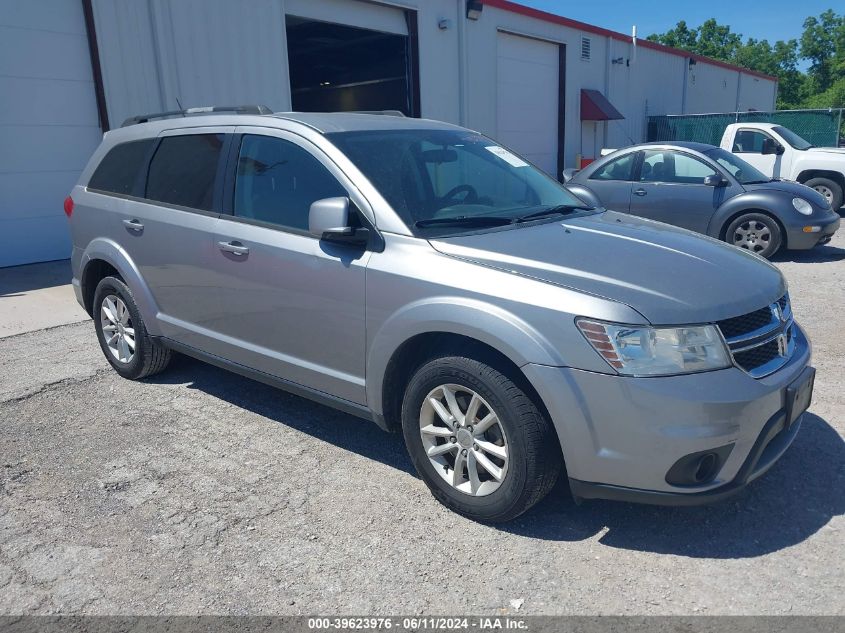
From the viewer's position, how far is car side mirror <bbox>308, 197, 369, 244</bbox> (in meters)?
3.38

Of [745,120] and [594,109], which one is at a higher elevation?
[594,109]

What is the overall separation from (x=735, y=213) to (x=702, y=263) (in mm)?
6581

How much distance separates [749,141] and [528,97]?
5688 mm

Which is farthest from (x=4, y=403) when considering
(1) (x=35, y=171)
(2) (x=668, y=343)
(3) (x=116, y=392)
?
(1) (x=35, y=171)

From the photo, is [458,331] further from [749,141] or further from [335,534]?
[749,141]

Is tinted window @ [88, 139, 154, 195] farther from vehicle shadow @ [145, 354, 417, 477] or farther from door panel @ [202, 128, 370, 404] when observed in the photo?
vehicle shadow @ [145, 354, 417, 477]

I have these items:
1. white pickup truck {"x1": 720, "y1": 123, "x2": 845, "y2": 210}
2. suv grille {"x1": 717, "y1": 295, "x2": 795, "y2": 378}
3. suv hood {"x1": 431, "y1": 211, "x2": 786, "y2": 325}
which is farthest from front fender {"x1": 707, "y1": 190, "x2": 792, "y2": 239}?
suv grille {"x1": 717, "y1": 295, "x2": 795, "y2": 378}

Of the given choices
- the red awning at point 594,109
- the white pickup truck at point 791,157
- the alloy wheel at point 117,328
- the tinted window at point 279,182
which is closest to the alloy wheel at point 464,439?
the tinted window at point 279,182

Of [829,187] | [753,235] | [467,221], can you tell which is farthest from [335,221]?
[829,187]

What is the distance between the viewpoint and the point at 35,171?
9539 millimetres

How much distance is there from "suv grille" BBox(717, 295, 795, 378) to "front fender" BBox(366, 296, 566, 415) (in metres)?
0.74

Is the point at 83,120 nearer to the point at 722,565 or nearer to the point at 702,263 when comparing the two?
the point at 702,263

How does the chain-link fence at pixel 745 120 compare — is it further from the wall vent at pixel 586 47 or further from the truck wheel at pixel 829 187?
the truck wheel at pixel 829 187

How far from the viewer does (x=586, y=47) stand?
19.8 meters
